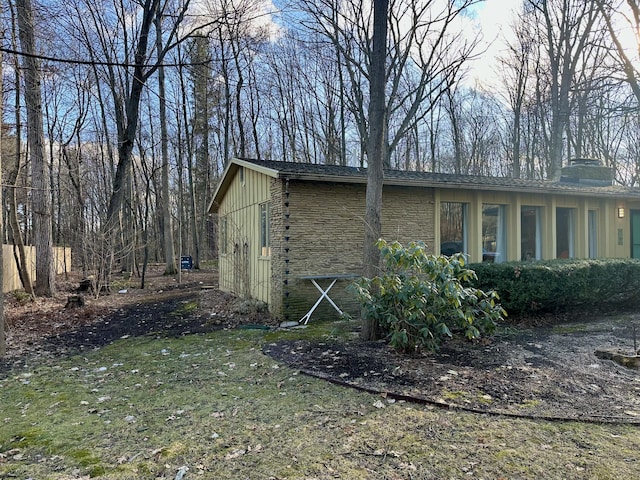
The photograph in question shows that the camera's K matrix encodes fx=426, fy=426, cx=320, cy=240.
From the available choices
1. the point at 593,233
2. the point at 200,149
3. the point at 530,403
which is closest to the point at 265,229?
the point at 530,403

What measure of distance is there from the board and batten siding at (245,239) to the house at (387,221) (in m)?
0.02

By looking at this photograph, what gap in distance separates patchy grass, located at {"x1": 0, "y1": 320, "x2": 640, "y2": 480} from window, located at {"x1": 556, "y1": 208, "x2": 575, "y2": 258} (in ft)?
28.1

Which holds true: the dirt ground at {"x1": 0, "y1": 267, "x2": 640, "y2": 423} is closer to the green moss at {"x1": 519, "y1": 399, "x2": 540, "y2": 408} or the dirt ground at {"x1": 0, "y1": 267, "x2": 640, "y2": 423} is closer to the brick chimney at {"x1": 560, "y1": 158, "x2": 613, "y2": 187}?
the green moss at {"x1": 519, "y1": 399, "x2": 540, "y2": 408}

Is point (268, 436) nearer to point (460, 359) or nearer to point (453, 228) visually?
point (460, 359)

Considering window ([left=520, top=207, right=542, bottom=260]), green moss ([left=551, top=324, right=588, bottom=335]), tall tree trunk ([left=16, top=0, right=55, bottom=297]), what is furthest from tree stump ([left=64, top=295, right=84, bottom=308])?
window ([left=520, top=207, right=542, bottom=260])

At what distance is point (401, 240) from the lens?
900cm

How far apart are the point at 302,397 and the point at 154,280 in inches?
608

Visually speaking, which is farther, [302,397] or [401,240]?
[401,240]

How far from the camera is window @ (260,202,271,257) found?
8.85m

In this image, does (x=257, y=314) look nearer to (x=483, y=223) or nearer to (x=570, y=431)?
(x=483, y=223)

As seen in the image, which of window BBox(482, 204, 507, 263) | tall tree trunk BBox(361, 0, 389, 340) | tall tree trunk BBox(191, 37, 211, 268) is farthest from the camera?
tall tree trunk BBox(191, 37, 211, 268)

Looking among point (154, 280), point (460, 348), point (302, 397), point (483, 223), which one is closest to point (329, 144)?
point (154, 280)

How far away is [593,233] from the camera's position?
36.4 ft

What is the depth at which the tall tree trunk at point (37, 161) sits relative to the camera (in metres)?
10.1
